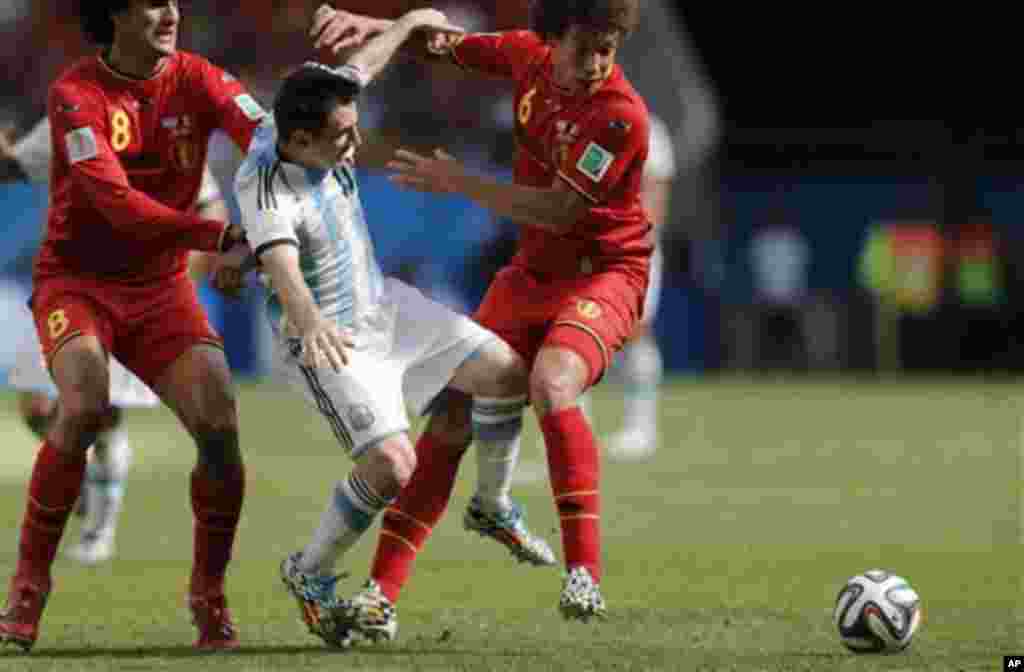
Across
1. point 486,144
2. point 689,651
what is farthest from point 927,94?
point 689,651

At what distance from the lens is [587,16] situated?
23.9 feet

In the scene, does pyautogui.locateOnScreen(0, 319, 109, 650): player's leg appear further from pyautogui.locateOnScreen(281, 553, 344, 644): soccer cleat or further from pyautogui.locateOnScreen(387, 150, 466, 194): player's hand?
pyautogui.locateOnScreen(387, 150, 466, 194): player's hand

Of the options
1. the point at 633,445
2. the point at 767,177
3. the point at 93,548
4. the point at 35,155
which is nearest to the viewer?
the point at 35,155

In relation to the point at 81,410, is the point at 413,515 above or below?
below

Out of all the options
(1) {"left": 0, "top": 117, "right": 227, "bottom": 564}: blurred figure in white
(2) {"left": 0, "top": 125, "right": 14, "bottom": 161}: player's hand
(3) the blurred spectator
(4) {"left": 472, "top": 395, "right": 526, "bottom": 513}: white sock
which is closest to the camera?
(4) {"left": 472, "top": 395, "right": 526, "bottom": 513}: white sock

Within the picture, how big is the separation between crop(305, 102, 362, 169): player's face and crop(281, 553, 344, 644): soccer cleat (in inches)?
46.3

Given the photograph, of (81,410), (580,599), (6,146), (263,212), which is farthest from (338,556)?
(6,146)

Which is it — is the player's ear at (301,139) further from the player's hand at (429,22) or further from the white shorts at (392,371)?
the player's hand at (429,22)

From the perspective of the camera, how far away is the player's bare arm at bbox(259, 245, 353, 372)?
6.52 metres

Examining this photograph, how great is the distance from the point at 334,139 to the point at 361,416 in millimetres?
791

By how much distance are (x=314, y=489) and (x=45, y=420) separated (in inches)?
113

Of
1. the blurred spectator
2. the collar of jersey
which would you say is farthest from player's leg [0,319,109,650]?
the blurred spectator

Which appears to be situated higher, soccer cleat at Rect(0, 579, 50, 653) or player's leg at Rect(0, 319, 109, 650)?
player's leg at Rect(0, 319, 109, 650)

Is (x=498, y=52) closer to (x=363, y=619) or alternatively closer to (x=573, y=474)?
(x=573, y=474)
